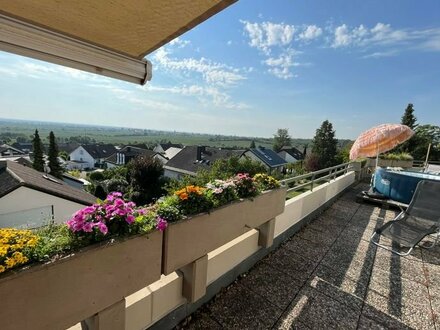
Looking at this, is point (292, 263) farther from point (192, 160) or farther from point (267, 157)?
point (267, 157)

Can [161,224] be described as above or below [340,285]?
above

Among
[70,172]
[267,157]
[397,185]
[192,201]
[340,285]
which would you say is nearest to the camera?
[192,201]

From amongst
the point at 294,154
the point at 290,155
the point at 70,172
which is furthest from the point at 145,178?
the point at 294,154

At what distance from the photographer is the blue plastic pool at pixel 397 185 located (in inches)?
230

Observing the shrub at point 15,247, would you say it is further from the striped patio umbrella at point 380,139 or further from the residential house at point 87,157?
the residential house at point 87,157

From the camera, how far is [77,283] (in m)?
1.27

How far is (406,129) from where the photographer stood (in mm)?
6539

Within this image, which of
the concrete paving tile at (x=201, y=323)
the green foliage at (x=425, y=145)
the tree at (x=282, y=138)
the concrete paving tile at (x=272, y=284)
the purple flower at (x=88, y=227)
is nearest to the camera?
the purple flower at (x=88, y=227)

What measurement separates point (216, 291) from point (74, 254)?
1.66 metres

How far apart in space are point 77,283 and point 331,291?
2.52 metres

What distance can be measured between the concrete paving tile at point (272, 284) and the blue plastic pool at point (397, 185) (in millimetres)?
4877

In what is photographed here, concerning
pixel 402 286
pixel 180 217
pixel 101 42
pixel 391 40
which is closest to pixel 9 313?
pixel 180 217

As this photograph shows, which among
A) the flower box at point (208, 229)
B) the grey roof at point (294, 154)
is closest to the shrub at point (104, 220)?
the flower box at point (208, 229)

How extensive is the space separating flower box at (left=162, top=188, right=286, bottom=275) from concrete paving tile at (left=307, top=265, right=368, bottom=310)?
36.1 inches
